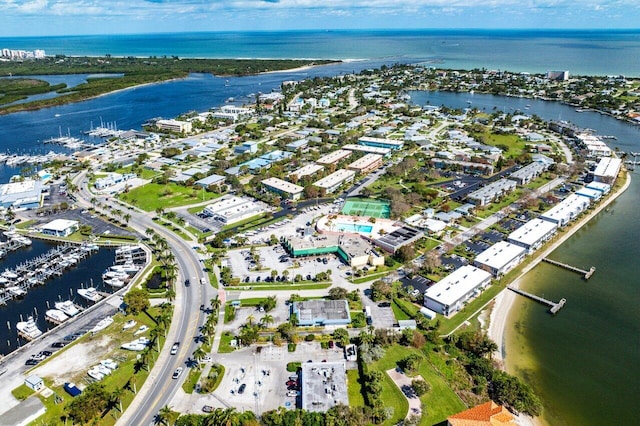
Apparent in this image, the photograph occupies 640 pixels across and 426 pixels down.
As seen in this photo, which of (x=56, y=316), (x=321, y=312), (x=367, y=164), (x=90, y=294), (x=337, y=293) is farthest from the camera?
(x=367, y=164)

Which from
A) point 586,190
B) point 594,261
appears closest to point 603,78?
point 586,190

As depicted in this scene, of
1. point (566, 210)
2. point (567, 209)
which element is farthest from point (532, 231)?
point (567, 209)

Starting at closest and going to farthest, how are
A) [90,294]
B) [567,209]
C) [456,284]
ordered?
[456,284]
[90,294]
[567,209]

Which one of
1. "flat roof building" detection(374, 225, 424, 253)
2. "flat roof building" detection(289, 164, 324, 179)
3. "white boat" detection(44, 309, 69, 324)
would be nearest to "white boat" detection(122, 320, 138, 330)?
"white boat" detection(44, 309, 69, 324)

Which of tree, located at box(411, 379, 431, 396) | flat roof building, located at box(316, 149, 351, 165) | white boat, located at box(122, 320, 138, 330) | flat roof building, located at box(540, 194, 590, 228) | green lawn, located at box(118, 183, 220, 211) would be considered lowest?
white boat, located at box(122, 320, 138, 330)

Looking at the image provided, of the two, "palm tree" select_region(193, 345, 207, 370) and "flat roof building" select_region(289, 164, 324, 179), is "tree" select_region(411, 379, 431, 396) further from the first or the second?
"flat roof building" select_region(289, 164, 324, 179)

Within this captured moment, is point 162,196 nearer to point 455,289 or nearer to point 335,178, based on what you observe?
point 335,178
